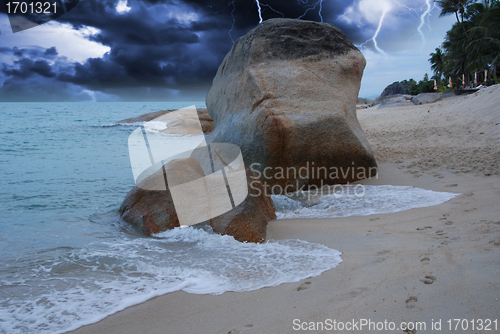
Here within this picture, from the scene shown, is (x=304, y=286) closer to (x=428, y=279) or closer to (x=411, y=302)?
(x=411, y=302)

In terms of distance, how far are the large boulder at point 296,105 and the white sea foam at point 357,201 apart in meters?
0.50

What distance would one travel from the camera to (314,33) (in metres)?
5.97

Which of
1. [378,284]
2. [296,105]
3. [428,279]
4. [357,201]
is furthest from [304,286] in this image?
[296,105]

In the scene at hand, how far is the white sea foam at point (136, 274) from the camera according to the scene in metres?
2.24

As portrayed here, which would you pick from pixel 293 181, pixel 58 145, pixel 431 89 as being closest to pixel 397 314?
pixel 293 181

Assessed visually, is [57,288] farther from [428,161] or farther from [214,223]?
[428,161]

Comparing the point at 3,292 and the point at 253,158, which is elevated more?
the point at 253,158

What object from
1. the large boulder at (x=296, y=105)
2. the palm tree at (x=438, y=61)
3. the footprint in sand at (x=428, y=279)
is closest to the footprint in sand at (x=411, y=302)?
the footprint in sand at (x=428, y=279)

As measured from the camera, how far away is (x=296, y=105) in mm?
5320

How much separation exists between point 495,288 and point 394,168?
458cm

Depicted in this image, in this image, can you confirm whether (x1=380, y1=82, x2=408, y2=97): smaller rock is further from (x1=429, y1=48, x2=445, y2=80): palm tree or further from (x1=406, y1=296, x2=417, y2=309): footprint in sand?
(x1=406, y1=296, x2=417, y2=309): footprint in sand

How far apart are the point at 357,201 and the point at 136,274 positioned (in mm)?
3034

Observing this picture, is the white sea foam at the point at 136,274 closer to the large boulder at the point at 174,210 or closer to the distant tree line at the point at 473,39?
the large boulder at the point at 174,210

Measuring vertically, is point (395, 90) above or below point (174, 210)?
above
